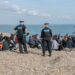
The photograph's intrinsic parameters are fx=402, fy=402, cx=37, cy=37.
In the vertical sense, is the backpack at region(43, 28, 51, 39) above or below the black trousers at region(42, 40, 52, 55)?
above

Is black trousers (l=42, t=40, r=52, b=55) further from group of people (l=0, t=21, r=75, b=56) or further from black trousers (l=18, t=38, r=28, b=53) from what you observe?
black trousers (l=18, t=38, r=28, b=53)

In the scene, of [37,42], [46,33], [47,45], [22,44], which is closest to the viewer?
[46,33]

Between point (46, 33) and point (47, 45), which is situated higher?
point (46, 33)

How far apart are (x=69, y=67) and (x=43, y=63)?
68.8 inches

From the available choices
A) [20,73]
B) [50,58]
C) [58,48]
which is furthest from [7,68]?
[58,48]

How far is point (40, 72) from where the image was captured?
1463cm

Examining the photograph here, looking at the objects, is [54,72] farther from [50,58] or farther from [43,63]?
[50,58]

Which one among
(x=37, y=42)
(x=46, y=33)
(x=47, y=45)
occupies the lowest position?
(x=37, y=42)

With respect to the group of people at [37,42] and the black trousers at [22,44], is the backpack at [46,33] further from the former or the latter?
the black trousers at [22,44]

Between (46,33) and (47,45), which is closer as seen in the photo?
(46,33)

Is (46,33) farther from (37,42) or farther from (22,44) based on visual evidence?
(37,42)

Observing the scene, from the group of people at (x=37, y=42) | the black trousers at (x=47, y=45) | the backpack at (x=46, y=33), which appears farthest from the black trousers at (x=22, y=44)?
the backpack at (x=46, y=33)

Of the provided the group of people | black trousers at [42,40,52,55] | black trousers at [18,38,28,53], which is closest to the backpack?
the group of people

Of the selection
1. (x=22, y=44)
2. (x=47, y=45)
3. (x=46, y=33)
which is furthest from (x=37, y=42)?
(x=46, y=33)
